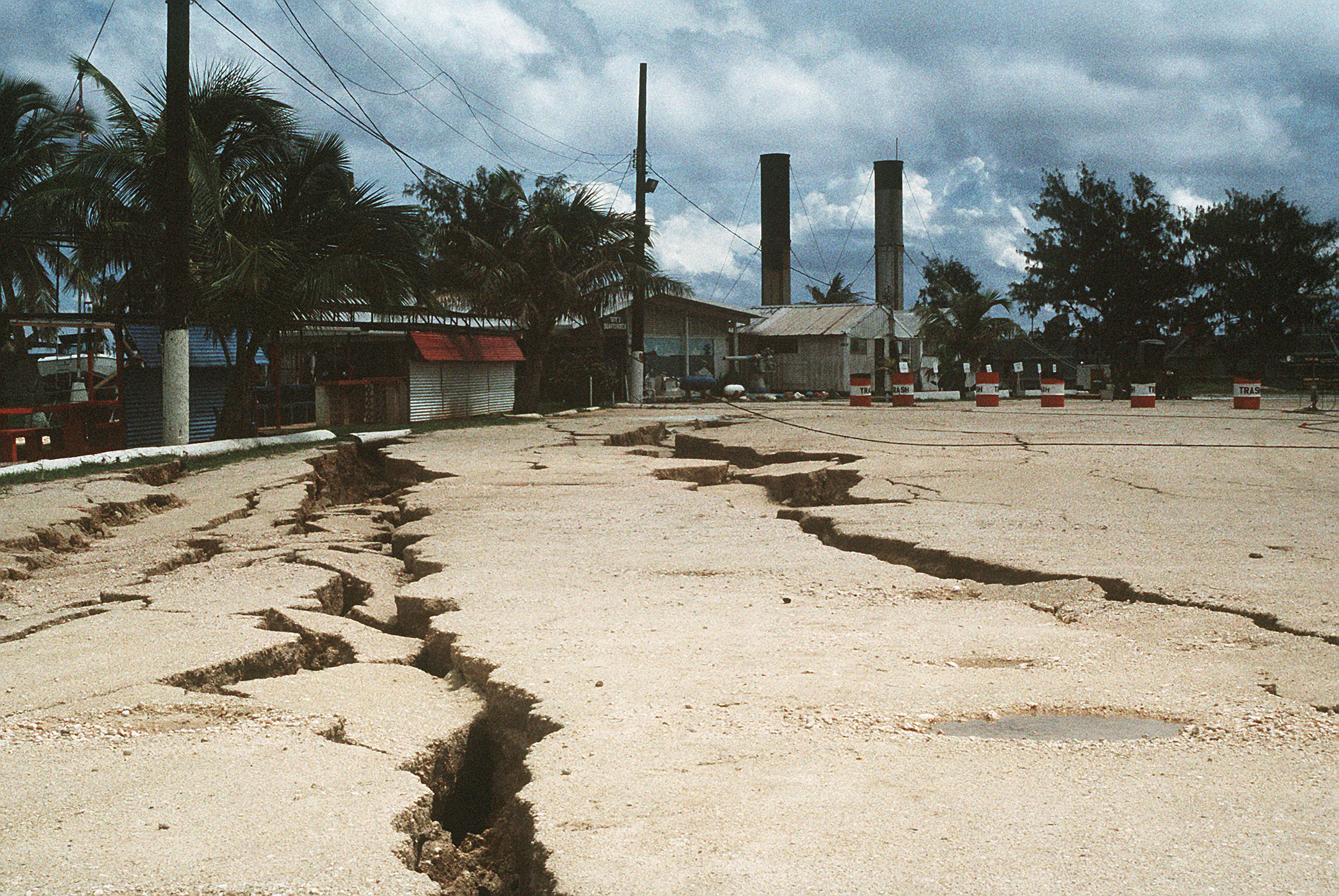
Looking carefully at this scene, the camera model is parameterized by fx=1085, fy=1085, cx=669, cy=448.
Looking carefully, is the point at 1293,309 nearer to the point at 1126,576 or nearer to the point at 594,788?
the point at 1126,576

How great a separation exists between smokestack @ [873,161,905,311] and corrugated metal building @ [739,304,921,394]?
5.46 meters

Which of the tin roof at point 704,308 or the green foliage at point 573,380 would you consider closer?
the green foliage at point 573,380

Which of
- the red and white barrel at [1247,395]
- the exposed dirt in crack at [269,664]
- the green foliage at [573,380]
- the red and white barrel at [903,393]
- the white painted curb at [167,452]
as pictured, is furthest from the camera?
the green foliage at [573,380]

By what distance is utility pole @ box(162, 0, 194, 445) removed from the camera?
1395cm

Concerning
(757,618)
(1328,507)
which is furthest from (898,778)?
(1328,507)

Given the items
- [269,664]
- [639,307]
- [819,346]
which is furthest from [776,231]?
[269,664]

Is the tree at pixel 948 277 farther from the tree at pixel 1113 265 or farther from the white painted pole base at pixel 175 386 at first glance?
the white painted pole base at pixel 175 386

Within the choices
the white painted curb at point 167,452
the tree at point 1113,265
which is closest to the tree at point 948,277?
the tree at point 1113,265

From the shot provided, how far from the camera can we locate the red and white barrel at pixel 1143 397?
25.5m

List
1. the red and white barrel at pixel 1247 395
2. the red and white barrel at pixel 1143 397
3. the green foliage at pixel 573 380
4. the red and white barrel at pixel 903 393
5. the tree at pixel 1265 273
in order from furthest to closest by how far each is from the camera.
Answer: the tree at pixel 1265 273, the green foliage at pixel 573 380, the red and white barrel at pixel 903 393, the red and white barrel at pixel 1143 397, the red and white barrel at pixel 1247 395

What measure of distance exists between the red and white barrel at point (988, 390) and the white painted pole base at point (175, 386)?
61.3ft

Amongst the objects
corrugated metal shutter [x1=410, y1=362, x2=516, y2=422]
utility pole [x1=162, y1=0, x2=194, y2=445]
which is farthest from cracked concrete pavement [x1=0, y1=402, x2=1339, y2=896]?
corrugated metal shutter [x1=410, y1=362, x2=516, y2=422]

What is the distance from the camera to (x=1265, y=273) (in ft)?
152

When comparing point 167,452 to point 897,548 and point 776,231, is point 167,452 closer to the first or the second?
point 897,548
